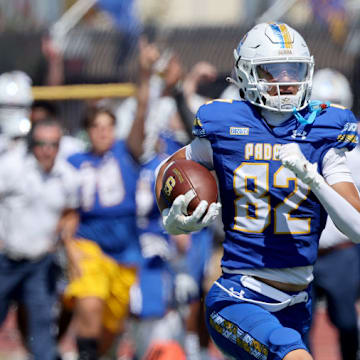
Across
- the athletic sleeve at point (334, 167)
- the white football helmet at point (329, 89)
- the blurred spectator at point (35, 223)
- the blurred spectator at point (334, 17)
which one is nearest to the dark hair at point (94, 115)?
the blurred spectator at point (35, 223)

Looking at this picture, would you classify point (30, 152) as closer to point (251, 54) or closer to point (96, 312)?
point (96, 312)

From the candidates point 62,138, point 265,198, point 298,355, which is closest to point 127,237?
point 62,138

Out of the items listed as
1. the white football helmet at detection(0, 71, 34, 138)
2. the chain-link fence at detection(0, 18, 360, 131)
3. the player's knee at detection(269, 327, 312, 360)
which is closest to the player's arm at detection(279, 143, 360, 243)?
the player's knee at detection(269, 327, 312, 360)

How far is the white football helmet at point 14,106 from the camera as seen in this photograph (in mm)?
7078

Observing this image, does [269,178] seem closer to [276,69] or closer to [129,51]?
[276,69]

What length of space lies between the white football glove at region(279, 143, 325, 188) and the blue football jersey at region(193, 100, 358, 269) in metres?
0.23

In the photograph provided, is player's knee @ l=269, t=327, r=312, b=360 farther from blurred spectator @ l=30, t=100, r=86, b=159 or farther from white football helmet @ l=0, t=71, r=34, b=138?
white football helmet @ l=0, t=71, r=34, b=138

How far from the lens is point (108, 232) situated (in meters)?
6.52

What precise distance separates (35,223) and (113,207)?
551 mm

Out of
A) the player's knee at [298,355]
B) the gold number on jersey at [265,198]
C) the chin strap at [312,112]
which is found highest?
the chin strap at [312,112]

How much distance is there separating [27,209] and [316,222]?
300cm

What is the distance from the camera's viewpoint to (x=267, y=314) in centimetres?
388

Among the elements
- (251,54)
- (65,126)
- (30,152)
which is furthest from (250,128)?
(65,126)

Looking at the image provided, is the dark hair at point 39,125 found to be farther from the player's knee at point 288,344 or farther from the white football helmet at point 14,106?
the player's knee at point 288,344
